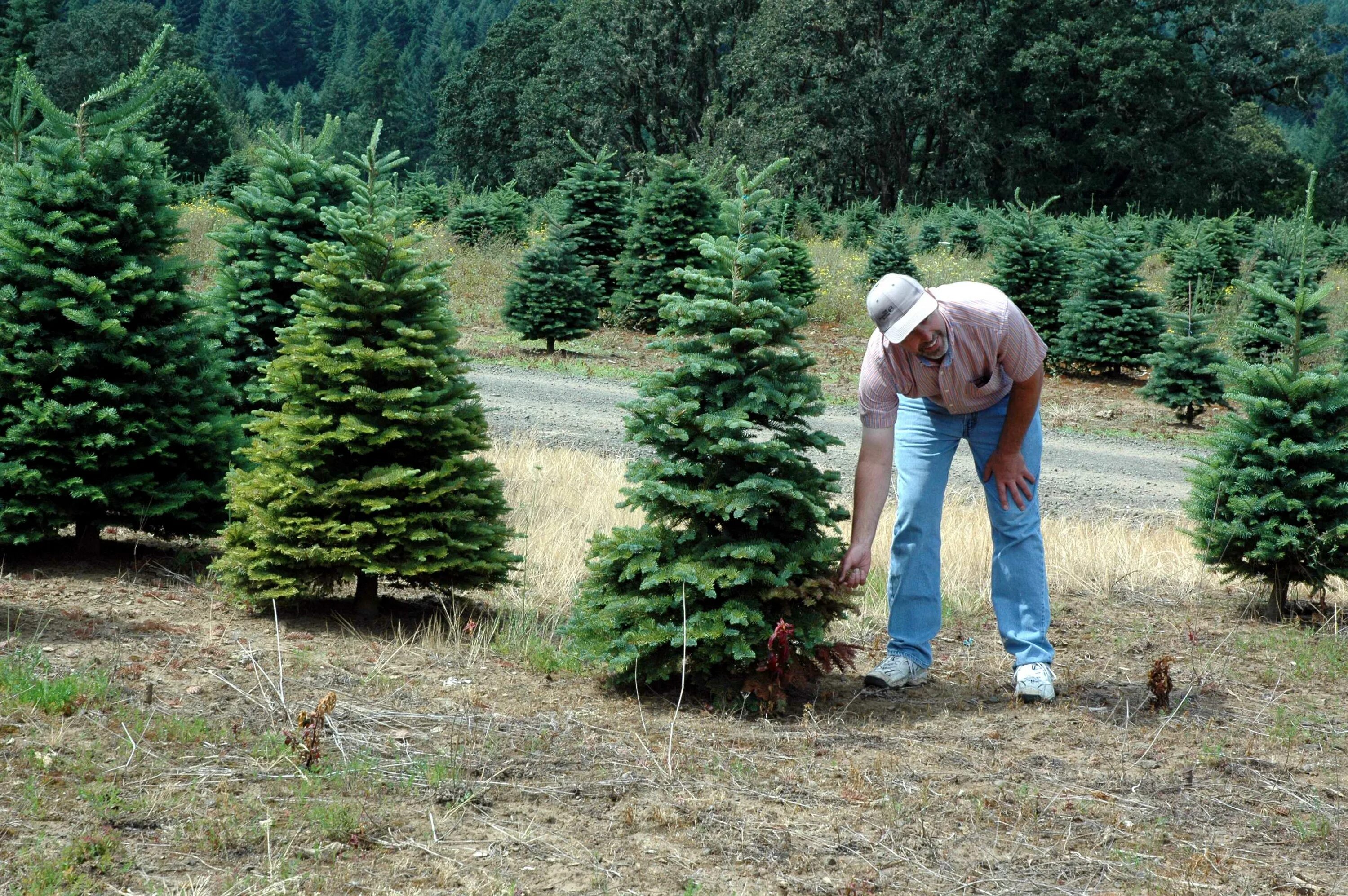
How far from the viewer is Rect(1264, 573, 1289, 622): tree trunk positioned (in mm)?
6180

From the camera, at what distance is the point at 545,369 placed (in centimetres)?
1667

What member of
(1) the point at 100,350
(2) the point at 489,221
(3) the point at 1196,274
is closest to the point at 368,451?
(1) the point at 100,350

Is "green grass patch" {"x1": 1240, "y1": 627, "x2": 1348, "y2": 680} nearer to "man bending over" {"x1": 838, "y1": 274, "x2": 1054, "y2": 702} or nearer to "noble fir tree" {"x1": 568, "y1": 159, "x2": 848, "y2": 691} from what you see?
"man bending over" {"x1": 838, "y1": 274, "x2": 1054, "y2": 702}

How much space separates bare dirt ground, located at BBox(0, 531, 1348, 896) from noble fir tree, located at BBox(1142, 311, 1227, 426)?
33.4 ft

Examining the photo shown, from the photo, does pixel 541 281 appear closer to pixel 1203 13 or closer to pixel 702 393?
pixel 702 393

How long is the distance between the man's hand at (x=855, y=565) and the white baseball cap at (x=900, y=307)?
0.79 m

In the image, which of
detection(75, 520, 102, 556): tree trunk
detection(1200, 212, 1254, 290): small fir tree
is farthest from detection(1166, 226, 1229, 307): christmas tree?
detection(75, 520, 102, 556): tree trunk

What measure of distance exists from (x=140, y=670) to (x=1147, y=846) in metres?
3.44

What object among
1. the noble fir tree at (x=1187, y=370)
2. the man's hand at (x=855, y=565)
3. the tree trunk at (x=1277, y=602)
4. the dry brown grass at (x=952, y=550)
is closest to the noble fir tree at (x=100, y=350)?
the dry brown grass at (x=952, y=550)

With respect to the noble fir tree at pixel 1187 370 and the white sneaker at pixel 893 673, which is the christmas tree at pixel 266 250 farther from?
the noble fir tree at pixel 1187 370

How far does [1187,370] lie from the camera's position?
14945 mm

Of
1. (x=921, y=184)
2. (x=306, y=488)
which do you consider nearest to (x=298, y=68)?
(x=921, y=184)

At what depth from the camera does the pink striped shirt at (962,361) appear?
4410 mm

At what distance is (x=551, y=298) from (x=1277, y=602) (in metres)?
12.8
